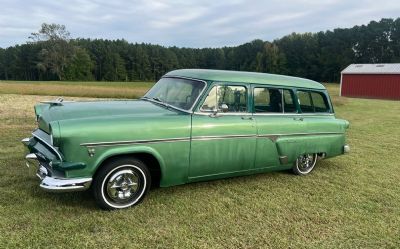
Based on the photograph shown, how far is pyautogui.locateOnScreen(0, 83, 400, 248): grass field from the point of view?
3.55 m

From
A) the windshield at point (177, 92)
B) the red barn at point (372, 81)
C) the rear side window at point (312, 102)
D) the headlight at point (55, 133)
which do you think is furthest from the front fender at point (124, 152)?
the red barn at point (372, 81)

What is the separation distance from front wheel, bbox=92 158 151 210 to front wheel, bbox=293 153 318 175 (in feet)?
9.44

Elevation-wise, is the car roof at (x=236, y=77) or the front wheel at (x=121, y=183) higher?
the car roof at (x=236, y=77)

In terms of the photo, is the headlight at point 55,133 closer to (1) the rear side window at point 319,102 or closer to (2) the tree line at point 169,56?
(1) the rear side window at point 319,102

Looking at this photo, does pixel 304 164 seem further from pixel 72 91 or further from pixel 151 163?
pixel 72 91

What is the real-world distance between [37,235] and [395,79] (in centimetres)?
3756

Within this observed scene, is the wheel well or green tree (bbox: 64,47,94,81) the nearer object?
the wheel well

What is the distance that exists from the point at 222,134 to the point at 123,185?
150cm

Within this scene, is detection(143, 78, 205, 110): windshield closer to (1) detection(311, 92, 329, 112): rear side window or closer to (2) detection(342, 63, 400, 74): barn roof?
(1) detection(311, 92, 329, 112): rear side window

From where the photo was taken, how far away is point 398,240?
382 cm

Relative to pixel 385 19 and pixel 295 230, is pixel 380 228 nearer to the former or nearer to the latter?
pixel 295 230

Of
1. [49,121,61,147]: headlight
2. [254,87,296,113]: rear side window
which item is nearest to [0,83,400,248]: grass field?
[49,121,61,147]: headlight

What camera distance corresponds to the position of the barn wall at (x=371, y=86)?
34.2 m

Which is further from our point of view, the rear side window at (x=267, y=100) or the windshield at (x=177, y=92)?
the rear side window at (x=267, y=100)
